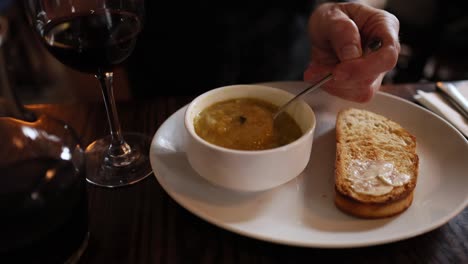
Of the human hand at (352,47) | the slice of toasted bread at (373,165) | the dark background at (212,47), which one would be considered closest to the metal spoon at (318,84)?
the human hand at (352,47)

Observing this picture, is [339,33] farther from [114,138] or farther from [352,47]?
[114,138]

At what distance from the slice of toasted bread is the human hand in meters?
0.09

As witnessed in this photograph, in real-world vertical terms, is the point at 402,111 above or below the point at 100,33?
below

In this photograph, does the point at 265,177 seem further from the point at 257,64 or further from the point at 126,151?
the point at 257,64

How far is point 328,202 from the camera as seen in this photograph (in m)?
0.81

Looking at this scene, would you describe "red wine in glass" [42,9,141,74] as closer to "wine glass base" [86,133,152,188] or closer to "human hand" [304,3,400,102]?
"wine glass base" [86,133,152,188]

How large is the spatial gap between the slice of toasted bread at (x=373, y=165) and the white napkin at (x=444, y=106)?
0.74 ft

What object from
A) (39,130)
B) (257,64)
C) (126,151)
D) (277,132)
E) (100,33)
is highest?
(100,33)

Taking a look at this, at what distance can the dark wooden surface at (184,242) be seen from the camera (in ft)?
2.33

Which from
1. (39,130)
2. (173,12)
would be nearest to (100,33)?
(39,130)

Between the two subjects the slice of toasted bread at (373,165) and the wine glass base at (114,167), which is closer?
the slice of toasted bread at (373,165)

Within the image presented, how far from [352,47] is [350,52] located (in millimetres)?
22

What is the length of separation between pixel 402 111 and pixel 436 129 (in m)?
0.12

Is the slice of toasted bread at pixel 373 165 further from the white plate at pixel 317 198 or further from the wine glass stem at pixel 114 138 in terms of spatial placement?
the wine glass stem at pixel 114 138
